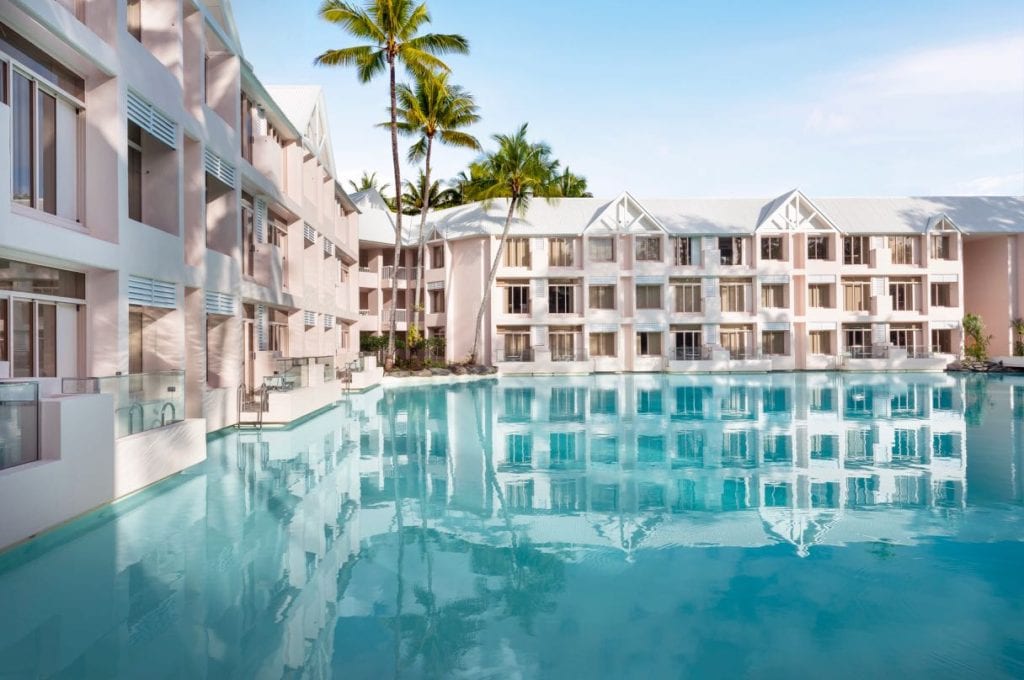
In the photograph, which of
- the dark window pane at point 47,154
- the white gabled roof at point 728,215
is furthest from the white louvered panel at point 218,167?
the white gabled roof at point 728,215

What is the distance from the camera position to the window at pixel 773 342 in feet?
138

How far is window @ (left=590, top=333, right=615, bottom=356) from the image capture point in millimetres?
41344

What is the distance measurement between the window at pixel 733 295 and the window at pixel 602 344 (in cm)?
704

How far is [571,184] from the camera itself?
166 ft

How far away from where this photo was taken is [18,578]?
243 inches

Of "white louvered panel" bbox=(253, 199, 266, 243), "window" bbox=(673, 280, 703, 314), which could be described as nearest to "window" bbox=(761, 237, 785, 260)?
"window" bbox=(673, 280, 703, 314)

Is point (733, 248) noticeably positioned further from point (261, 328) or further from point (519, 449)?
point (519, 449)

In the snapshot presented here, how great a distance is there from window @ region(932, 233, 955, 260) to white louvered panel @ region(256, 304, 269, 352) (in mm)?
38952

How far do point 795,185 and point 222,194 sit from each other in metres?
Answer: 35.5

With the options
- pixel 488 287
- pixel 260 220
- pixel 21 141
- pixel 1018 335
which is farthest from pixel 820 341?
pixel 21 141

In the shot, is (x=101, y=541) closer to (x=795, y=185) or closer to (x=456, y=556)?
(x=456, y=556)

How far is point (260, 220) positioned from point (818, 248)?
3348cm

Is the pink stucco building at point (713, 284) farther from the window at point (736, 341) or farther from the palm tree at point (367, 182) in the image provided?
the palm tree at point (367, 182)

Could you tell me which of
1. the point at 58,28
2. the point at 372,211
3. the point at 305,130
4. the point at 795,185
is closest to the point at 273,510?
the point at 58,28
